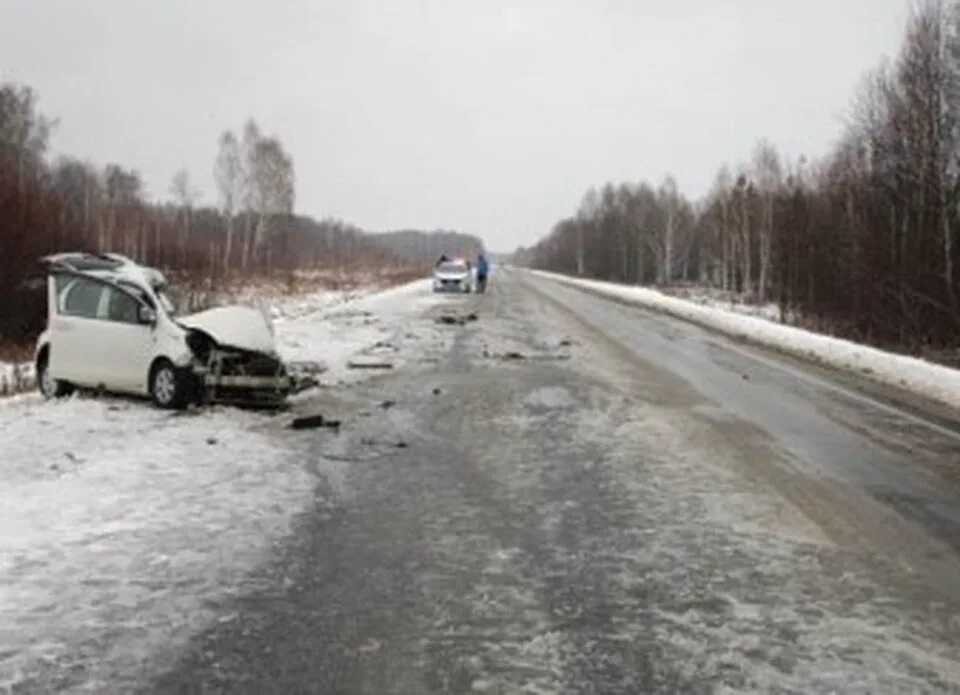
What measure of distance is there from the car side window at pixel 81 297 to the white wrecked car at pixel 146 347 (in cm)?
1

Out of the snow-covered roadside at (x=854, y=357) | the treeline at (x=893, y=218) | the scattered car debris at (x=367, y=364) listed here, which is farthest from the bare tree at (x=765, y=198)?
the scattered car debris at (x=367, y=364)

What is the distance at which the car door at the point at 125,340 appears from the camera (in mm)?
13430

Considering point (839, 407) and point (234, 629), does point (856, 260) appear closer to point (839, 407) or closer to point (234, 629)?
point (839, 407)

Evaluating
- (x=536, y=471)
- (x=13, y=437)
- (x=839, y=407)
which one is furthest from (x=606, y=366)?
(x=13, y=437)

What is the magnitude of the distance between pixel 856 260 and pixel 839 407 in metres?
21.2

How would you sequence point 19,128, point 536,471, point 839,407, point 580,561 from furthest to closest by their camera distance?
point 19,128, point 839,407, point 536,471, point 580,561

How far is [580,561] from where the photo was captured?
6.75m

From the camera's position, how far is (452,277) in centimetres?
5434

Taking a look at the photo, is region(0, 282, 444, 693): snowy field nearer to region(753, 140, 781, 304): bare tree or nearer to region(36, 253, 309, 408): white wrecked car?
region(36, 253, 309, 408): white wrecked car

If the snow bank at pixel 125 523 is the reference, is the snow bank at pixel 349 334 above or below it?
above

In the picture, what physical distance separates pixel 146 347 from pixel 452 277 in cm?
4118

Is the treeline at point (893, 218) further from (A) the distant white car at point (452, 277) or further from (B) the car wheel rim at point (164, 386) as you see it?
(B) the car wheel rim at point (164, 386)

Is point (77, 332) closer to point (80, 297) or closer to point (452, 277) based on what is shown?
point (80, 297)

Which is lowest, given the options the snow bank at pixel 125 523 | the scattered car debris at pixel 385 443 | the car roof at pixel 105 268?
the snow bank at pixel 125 523
